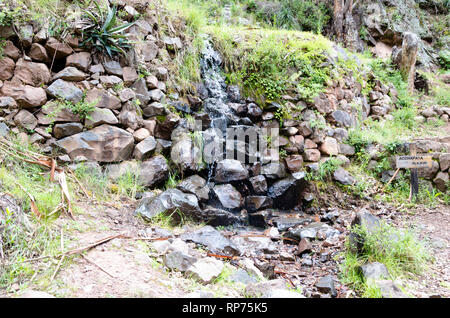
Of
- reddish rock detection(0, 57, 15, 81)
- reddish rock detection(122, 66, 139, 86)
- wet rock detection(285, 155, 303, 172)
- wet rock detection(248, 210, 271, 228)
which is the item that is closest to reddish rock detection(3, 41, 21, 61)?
reddish rock detection(0, 57, 15, 81)

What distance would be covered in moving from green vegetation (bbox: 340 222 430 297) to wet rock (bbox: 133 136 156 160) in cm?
295

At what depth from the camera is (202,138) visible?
446 cm

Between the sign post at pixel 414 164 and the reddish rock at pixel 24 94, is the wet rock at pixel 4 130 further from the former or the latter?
the sign post at pixel 414 164

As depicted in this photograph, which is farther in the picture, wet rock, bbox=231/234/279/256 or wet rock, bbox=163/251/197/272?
wet rock, bbox=231/234/279/256

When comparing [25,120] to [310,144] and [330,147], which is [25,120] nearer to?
[310,144]

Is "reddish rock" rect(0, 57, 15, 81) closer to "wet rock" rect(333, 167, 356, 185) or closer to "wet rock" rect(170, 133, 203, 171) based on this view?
"wet rock" rect(170, 133, 203, 171)

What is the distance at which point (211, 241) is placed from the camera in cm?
294

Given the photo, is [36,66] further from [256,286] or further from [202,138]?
[256,286]

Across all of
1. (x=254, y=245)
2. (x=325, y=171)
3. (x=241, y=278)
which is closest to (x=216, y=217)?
(x=254, y=245)

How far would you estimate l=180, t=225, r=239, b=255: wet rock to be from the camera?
9.44ft

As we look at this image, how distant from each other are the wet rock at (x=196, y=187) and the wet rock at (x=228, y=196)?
23 centimetres

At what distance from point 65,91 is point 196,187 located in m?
2.23

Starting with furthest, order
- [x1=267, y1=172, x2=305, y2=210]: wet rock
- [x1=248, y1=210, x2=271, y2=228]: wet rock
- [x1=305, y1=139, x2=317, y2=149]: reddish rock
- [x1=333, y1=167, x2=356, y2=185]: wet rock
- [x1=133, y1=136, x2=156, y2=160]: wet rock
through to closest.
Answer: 1. [x1=305, y1=139, x2=317, y2=149]: reddish rock
2. [x1=333, y1=167, x2=356, y2=185]: wet rock
3. [x1=267, y1=172, x2=305, y2=210]: wet rock
4. [x1=248, y1=210, x2=271, y2=228]: wet rock
5. [x1=133, y1=136, x2=156, y2=160]: wet rock
